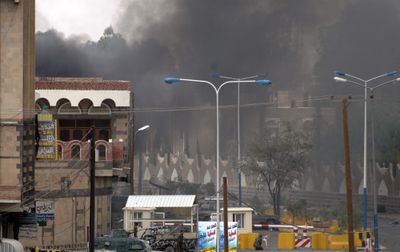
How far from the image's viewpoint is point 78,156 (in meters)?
65.1

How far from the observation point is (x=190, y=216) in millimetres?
61719

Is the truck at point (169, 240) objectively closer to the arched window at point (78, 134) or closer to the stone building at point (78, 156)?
the stone building at point (78, 156)

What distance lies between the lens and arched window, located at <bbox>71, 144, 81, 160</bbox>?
6488cm

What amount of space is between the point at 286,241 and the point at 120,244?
40.5ft

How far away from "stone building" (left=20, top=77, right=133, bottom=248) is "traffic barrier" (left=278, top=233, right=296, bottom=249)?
10462 millimetres

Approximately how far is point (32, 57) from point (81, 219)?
17248 mm

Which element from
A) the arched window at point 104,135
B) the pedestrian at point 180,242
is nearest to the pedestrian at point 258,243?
the pedestrian at point 180,242

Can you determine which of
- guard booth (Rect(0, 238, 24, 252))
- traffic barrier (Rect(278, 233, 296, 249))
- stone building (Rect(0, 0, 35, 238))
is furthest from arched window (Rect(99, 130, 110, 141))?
guard booth (Rect(0, 238, 24, 252))

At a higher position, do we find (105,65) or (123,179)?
(105,65)

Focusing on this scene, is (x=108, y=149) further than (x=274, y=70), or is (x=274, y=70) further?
(x=274, y=70)

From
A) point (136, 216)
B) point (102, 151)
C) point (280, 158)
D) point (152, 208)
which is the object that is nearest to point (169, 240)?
point (152, 208)

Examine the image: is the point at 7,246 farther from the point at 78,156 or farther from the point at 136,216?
the point at 78,156

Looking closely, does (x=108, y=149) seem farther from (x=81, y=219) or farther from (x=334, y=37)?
(x=334, y=37)

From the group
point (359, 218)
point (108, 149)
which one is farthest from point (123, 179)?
point (359, 218)
